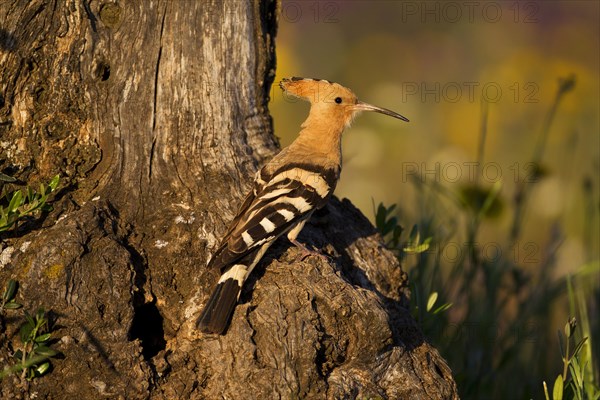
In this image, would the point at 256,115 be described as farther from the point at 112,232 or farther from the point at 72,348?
the point at 72,348

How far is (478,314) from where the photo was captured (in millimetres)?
4395

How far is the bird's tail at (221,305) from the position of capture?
2.94m

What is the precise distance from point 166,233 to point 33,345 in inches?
26.2

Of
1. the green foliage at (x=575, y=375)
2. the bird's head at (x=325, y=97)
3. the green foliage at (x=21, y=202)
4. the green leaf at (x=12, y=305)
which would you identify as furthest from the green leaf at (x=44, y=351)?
the bird's head at (x=325, y=97)

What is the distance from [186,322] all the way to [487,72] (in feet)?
18.8

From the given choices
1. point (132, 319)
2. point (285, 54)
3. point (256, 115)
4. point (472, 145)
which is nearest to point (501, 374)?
point (256, 115)

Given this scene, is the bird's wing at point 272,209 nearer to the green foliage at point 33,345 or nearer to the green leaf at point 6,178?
the green foliage at point 33,345

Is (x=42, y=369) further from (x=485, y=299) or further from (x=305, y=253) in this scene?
(x=485, y=299)

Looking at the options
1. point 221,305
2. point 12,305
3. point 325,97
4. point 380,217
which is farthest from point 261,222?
point 325,97

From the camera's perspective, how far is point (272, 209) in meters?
3.48

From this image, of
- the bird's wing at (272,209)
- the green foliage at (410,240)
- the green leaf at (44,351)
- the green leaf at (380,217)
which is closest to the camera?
the green leaf at (44,351)

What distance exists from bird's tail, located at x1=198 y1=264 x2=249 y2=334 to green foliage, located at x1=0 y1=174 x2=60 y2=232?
0.67 meters

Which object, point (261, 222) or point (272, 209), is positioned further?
point (272, 209)

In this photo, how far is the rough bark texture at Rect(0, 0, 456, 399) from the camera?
292cm
